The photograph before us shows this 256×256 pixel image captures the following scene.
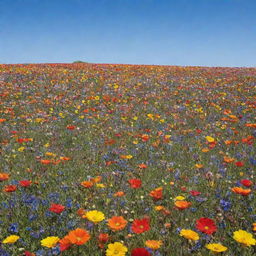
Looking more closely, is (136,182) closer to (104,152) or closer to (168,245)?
(168,245)

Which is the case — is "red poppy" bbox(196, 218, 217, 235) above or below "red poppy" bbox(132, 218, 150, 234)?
above

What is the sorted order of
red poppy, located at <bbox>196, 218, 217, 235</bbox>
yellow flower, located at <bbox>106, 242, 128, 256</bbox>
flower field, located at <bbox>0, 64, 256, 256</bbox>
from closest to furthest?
yellow flower, located at <bbox>106, 242, 128, 256</bbox>, red poppy, located at <bbox>196, 218, 217, 235</bbox>, flower field, located at <bbox>0, 64, 256, 256</bbox>

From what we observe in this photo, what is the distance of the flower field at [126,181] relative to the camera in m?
3.62

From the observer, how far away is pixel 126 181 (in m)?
5.67

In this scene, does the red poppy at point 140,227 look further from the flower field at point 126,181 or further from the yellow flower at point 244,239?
the yellow flower at point 244,239

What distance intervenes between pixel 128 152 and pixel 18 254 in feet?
13.1

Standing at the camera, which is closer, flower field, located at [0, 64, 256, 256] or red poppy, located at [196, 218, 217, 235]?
red poppy, located at [196, 218, 217, 235]

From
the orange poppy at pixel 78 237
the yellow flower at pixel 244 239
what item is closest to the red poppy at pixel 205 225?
the yellow flower at pixel 244 239

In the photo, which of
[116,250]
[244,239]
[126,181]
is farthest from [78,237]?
[126,181]

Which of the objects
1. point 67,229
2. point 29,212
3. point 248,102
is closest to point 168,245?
point 67,229

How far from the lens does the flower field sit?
3622 millimetres

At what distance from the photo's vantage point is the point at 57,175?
5.87 meters

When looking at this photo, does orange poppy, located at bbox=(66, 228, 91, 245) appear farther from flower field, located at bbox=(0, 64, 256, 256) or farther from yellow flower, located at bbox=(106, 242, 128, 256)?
yellow flower, located at bbox=(106, 242, 128, 256)

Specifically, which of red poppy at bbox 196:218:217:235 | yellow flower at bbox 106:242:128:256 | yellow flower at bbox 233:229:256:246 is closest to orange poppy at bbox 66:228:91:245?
yellow flower at bbox 106:242:128:256
